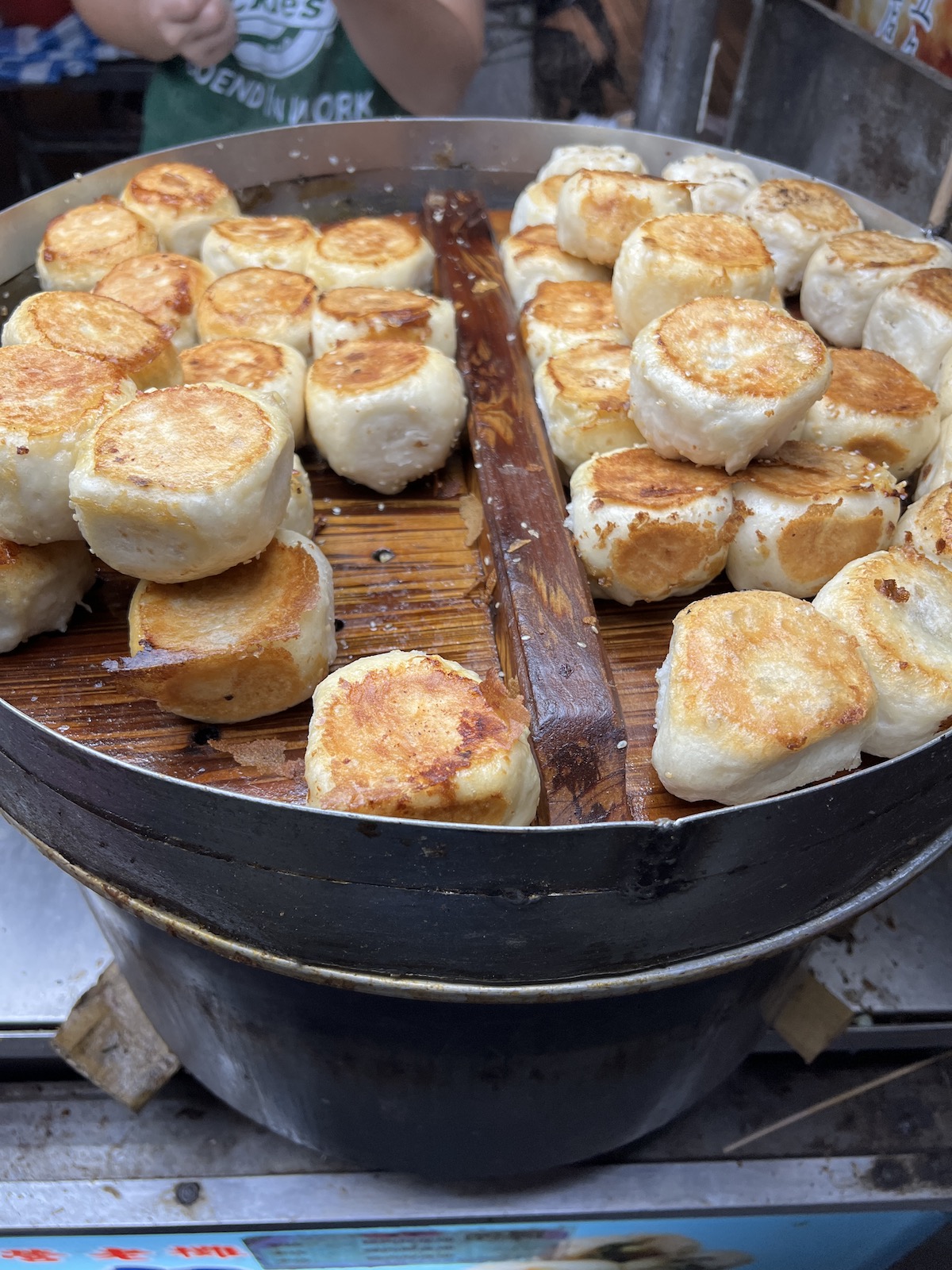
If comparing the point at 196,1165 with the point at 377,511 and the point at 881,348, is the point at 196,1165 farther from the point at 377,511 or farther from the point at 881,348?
the point at 881,348

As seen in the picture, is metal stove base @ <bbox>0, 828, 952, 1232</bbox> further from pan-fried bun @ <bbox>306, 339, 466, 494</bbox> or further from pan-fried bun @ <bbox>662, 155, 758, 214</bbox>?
pan-fried bun @ <bbox>662, 155, 758, 214</bbox>

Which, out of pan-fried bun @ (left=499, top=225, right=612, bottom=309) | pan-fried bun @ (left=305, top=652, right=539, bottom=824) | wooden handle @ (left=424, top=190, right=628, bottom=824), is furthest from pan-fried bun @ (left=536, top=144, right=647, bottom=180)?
pan-fried bun @ (left=305, top=652, right=539, bottom=824)

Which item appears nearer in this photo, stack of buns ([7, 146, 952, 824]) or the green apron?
stack of buns ([7, 146, 952, 824])

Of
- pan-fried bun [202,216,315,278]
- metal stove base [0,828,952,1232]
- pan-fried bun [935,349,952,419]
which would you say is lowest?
metal stove base [0,828,952,1232]

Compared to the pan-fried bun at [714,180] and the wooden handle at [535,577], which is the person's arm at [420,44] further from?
the wooden handle at [535,577]

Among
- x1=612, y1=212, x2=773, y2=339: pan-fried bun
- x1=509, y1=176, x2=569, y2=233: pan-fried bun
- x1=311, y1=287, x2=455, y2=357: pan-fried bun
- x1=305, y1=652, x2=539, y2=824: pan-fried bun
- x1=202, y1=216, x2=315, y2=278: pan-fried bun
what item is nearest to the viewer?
x1=305, y1=652, x2=539, y2=824: pan-fried bun

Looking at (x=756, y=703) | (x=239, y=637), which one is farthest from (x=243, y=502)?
(x=756, y=703)

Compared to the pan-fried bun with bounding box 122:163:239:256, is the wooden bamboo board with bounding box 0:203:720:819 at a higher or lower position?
lower

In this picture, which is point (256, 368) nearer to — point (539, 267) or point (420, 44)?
point (539, 267)
